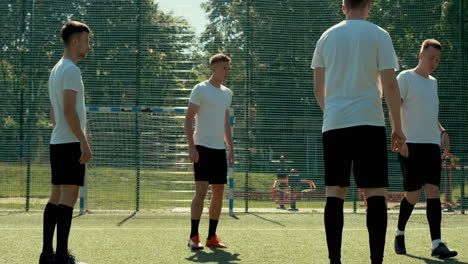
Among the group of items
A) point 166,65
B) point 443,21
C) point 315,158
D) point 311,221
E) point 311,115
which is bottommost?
point 311,221

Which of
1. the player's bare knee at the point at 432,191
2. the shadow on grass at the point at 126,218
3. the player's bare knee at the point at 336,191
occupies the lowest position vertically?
the shadow on grass at the point at 126,218

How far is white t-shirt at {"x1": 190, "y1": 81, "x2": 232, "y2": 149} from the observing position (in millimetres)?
5852

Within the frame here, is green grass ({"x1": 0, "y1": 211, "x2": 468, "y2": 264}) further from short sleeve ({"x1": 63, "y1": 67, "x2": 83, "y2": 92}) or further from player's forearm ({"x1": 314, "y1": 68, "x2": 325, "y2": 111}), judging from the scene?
player's forearm ({"x1": 314, "y1": 68, "x2": 325, "y2": 111})

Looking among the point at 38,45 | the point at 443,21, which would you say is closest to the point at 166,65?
the point at 38,45

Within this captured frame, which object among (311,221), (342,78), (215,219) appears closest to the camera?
(342,78)

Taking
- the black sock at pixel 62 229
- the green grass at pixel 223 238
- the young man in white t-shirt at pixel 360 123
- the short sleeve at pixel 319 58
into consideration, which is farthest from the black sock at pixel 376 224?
the black sock at pixel 62 229

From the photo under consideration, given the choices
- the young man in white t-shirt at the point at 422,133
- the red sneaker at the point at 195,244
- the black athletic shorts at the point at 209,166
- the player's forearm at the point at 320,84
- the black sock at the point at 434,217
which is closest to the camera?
the player's forearm at the point at 320,84

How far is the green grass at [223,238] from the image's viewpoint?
5.16m

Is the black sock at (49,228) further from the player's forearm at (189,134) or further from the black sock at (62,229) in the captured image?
the player's forearm at (189,134)

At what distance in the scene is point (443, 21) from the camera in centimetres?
1030

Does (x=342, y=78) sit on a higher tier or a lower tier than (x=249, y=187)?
higher

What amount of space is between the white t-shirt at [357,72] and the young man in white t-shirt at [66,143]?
167 centimetres

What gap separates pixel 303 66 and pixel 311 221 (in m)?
2.62

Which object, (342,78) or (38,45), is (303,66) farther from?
(342,78)
